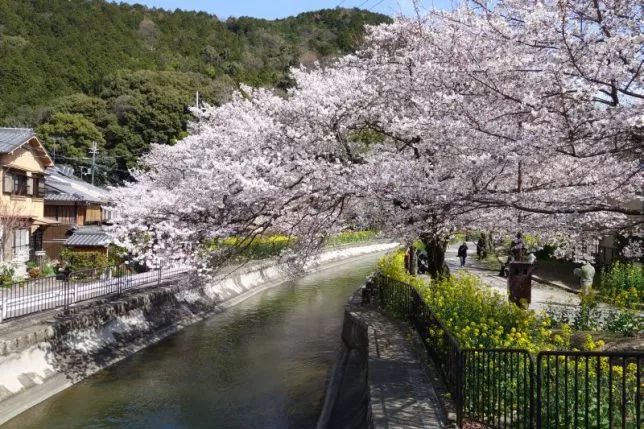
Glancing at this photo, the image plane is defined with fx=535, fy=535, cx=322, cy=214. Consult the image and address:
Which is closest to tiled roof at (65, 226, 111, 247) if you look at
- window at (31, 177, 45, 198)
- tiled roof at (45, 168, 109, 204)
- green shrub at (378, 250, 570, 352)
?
window at (31, 177, 45, 198)

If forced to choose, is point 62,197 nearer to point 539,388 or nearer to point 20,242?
point 20,242

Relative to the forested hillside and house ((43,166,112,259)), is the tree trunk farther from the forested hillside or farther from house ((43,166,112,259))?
the forested hillside

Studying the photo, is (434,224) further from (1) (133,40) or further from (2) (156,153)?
(1) (133,40)

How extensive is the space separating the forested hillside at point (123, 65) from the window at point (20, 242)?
19.8 m

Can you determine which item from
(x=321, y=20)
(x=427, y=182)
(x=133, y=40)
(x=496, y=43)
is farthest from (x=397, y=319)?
(x=321, y=20)

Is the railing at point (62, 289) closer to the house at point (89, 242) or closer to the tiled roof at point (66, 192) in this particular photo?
the house at point (89, 242)

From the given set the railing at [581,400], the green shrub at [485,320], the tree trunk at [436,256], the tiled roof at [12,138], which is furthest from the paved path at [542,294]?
the tiled roof at [12,138]

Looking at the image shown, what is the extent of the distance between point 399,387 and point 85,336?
34.7 feet

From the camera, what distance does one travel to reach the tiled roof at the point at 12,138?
84.4ft

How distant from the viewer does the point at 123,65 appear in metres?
76.2

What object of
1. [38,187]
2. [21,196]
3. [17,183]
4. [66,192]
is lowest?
[21,196]

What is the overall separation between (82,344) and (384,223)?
9.48 m

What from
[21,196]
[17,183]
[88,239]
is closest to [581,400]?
[88,239]

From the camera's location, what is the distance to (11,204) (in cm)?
2644
